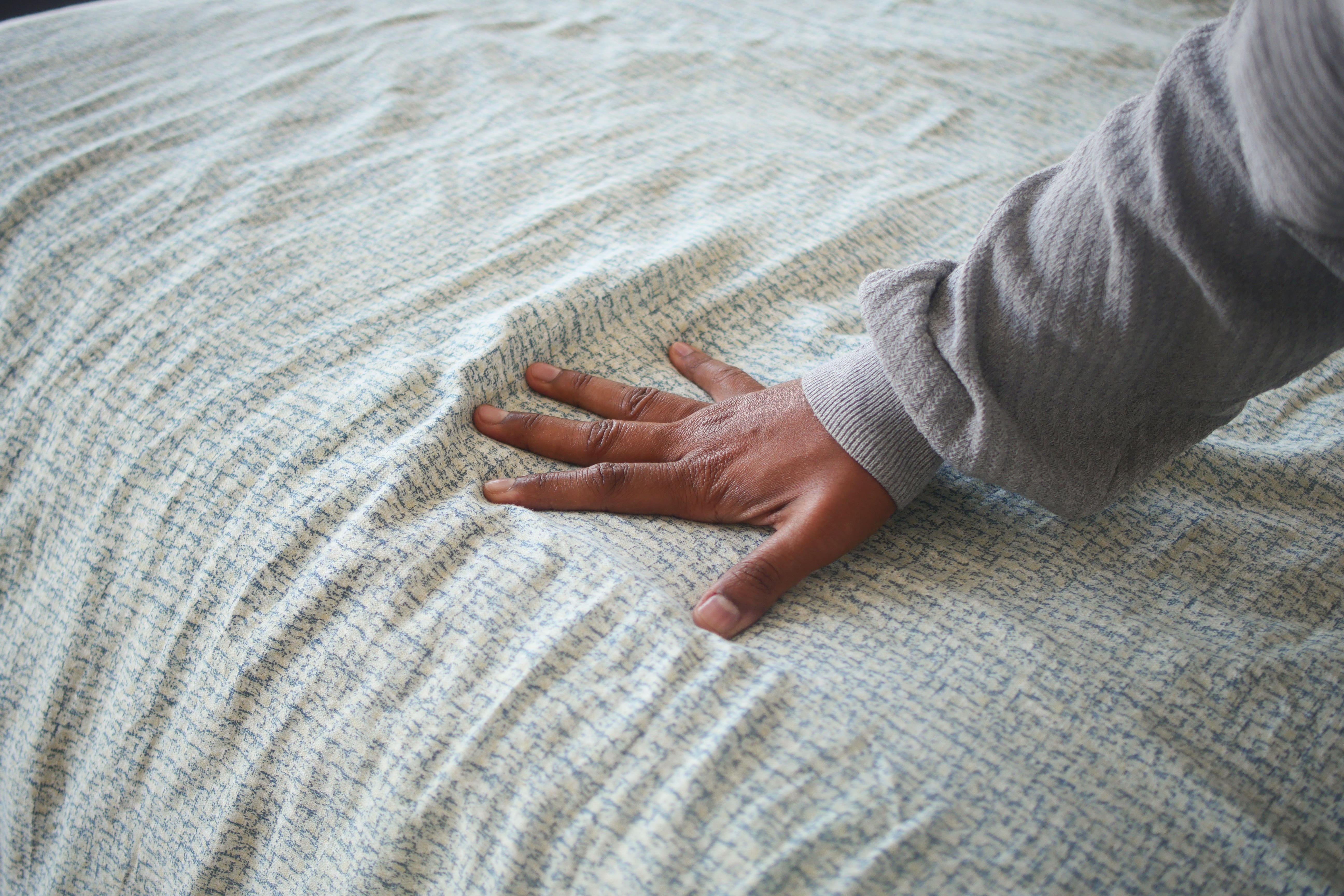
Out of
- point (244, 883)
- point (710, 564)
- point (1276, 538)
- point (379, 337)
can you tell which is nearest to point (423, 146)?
point (379, 337)

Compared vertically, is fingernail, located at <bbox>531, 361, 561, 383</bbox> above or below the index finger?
above

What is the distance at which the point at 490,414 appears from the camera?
26.5 inches

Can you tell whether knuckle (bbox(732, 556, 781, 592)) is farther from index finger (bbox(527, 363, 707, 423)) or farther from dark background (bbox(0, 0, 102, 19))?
dark background (bbox(0, 0, 102, 19))

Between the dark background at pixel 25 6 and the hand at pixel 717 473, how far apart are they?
230 centimetres

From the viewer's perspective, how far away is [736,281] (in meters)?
0.84

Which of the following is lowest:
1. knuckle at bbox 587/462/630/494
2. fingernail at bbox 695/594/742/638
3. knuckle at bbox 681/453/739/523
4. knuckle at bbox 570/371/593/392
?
fingernail at bbox 695/594/742/638

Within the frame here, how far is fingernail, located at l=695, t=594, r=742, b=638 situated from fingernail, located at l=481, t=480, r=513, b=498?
0.59ft

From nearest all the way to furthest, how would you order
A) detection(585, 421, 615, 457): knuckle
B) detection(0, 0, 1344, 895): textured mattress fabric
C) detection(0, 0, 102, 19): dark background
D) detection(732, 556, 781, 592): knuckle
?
detection(0, 0, 1344, 895): textured mattress fabric < detection(732, 556, 781, 592): knuckle < detection(585, 421, 615, 457): knuckle < detection(0, 0, 102, 19): dark background

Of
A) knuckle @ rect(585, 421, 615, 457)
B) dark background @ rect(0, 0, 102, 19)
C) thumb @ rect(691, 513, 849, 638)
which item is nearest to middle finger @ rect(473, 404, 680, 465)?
knuckle @ rect(585, 421, 615, 457)

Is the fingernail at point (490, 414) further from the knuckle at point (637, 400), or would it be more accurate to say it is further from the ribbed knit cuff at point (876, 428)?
the ribbed knit cuff at point (876, 428)

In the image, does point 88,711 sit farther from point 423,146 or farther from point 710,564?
point 423,146

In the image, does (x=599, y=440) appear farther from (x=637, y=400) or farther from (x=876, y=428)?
(x=876, y=428)

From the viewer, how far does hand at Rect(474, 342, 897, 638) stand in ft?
1.88

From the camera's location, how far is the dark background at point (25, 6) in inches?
83.0
